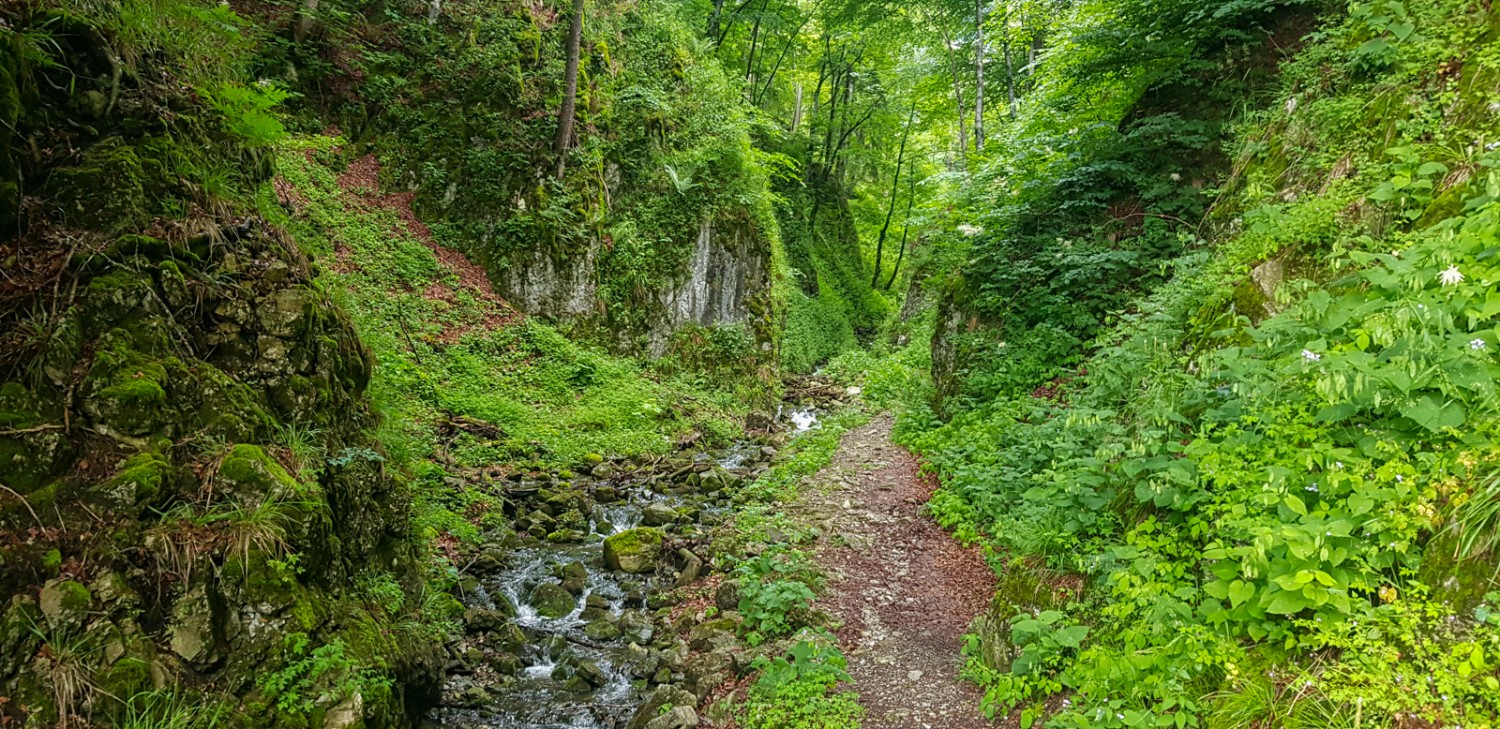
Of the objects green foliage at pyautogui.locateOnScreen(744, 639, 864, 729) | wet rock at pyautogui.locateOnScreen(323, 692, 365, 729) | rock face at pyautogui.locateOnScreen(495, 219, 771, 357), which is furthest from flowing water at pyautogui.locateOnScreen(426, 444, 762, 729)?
rock face at pyautogui.locateOnScreen(495, 219, 771, 357)

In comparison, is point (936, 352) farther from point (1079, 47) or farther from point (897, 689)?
point (897, 689)

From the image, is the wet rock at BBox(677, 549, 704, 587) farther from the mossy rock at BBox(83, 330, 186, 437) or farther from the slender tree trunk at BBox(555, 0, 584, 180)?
the slender tree trunk at BBox(555, 0, 584, 180)

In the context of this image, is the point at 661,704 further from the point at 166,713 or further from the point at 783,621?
the point at 166,713

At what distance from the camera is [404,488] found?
245 inches

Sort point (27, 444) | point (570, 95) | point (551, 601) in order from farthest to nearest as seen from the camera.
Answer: point (570, 95), point (551, 601), point (27, 444)

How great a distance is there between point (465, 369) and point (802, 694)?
32.9 feet

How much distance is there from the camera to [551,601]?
748cm

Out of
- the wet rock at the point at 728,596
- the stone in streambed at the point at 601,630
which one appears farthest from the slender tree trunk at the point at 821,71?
the stone in streambed at the point at 601,630

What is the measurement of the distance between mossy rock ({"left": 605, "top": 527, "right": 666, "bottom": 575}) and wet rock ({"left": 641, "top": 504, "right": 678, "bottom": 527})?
0.63 meters

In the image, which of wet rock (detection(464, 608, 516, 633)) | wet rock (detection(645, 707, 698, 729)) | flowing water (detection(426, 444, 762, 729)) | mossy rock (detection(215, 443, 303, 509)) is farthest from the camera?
wet rock (detection(464, 608, 516, 633))

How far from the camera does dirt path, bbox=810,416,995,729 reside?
4738 millimetres

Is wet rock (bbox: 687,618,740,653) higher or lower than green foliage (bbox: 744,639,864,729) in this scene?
lower

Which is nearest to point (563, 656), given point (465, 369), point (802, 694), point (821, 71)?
point (802, 694)

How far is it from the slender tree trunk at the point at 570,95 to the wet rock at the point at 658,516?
985cm
